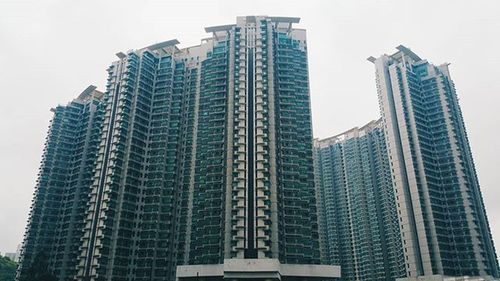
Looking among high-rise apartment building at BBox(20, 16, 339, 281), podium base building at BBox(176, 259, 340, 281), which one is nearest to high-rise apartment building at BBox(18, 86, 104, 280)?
high-rise apartment building at BBox(20, 16, 339, 281)

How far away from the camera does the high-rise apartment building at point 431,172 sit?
90875mm

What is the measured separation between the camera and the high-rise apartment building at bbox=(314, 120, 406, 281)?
115 metres

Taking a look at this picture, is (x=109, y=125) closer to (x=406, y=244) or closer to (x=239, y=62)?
(x=239, y=62)

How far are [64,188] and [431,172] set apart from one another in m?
96.9

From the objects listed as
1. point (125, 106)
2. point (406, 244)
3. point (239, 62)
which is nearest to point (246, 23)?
point (239, 62)

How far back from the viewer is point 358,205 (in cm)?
12469

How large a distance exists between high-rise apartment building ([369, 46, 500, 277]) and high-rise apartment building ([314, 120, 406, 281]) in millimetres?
15086

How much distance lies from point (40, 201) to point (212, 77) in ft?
179

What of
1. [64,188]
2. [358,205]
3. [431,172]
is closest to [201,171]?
[64,188]

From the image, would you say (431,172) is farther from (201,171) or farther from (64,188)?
(64,188)

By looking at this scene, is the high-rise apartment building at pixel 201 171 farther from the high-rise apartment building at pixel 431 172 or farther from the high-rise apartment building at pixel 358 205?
the high-rise apartment building at pixel 358 205

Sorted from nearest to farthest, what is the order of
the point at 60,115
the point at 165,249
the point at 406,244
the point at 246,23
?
the point at 165,249 → the point at 406,244 → the point at 246,23 → the point at 60,115

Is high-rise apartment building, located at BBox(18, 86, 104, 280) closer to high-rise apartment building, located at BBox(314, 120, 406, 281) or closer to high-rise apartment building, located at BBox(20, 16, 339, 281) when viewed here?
high-rise apartment building, located at BBox(20, 16, 339, 281)

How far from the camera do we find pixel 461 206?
95625mm
